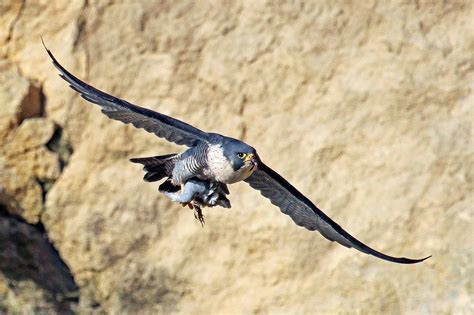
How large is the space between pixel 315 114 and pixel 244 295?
5.03ft

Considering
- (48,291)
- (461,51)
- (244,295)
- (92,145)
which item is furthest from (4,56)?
(461,51)

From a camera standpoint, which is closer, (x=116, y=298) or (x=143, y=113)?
(x=143, y=113)

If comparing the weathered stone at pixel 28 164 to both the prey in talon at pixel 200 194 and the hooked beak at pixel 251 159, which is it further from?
the hooked beak at pixel 251 159

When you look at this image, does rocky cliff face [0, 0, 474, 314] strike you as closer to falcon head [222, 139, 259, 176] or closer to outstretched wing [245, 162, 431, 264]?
outstretched wing [245, 162, 431, 264]

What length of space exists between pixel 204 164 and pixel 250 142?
7.40ft

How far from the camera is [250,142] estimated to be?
1138 centimetres

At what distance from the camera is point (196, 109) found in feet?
37.8

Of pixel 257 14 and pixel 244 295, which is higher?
pixel 257 14

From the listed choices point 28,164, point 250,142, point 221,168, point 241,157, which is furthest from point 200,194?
point 28,164

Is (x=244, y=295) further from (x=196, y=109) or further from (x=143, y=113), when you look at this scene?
(x=143, y=113)

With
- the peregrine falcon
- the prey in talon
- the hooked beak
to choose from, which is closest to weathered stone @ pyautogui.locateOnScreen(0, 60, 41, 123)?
the peregrine falcon

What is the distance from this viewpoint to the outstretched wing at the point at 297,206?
382 inches

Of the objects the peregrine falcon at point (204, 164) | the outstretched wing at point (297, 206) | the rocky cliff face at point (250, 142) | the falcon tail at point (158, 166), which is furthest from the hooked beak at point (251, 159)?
the rocky cliff face at point (250, 142)

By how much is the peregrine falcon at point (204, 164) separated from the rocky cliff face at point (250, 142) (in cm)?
132
